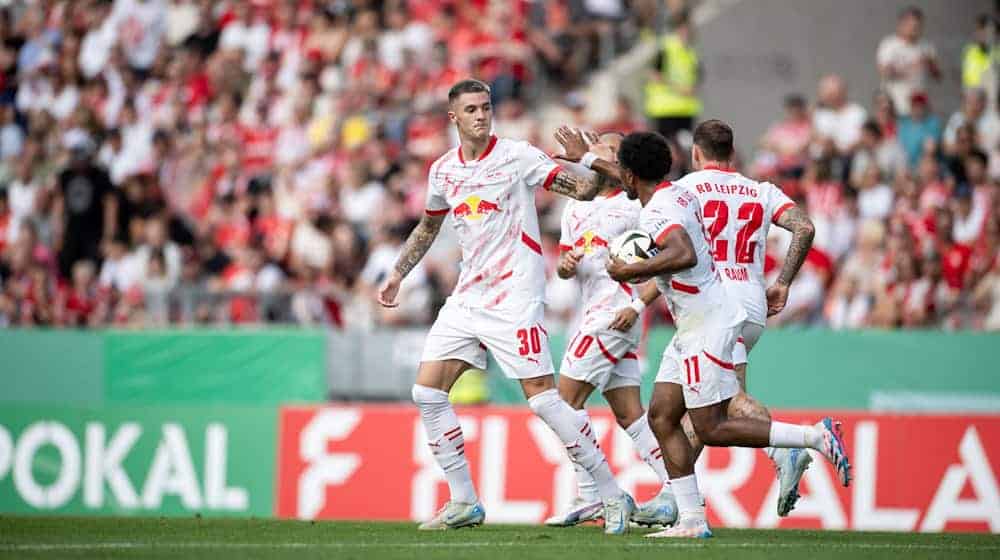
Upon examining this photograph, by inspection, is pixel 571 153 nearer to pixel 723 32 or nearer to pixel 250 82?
pixel 723 32

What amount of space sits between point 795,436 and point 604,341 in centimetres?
198

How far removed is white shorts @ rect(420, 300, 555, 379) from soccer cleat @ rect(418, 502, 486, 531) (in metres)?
0.96

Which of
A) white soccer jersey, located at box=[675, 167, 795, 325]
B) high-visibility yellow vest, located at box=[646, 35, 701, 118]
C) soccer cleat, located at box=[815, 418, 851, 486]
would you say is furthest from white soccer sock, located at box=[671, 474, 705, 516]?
high-visibility yellow vest, located at box=[646, 35, 701, 118]

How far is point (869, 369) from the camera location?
60.6 feet

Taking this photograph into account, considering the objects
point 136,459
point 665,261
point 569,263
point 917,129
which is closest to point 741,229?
point 569,263

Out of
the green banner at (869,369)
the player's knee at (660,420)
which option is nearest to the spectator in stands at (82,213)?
the green banner at (869,369)

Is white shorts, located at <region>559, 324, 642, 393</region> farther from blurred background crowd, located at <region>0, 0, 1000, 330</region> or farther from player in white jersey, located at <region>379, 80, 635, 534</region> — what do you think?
blurred background crowd, located at <region>0, 0, 1000, 330</region>

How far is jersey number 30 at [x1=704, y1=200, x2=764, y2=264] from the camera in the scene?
38.9 feet

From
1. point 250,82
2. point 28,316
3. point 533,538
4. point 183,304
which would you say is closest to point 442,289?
point 183,304

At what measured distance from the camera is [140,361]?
20656mm

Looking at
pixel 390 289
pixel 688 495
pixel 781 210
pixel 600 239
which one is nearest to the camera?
pixel 688 495

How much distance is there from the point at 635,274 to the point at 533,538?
1.97 meters

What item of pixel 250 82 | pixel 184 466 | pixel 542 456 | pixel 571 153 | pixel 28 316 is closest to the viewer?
pixel 571 153

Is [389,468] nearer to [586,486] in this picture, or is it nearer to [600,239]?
[586,486]
